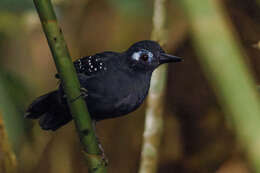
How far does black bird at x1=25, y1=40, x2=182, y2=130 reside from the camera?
231cm

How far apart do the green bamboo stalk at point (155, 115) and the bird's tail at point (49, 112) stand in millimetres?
555

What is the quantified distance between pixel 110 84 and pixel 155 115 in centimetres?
35

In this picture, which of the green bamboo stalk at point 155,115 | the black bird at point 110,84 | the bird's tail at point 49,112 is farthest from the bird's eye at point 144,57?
the bird's tail at point 49,112

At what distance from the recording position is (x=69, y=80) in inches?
59.4

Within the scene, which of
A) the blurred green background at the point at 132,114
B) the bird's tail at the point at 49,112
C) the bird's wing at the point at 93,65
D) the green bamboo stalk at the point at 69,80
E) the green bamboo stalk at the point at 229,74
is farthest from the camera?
the blurred green background at the point at 132,114

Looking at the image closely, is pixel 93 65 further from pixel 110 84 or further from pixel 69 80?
pixel 69 80

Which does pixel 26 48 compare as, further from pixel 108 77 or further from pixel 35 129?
pixel 108 77

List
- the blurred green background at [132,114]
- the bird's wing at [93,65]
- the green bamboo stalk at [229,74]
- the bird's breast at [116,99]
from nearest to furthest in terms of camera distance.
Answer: the green bamboo stalk at [229,74], the bird's breast at [116,99], the bird's wing at [93,65], the blurred green background at [132,114]

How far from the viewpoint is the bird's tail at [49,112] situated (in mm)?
2643

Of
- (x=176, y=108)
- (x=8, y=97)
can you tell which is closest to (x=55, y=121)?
(x=8, y=97)

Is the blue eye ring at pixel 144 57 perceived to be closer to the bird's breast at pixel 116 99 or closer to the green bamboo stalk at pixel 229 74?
the bird's breast at pixel 116 99

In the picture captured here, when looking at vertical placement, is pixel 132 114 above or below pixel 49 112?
below

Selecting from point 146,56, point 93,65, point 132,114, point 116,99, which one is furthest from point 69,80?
point 132,114

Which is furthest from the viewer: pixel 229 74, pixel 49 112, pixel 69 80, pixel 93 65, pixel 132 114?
pixel 132 114
